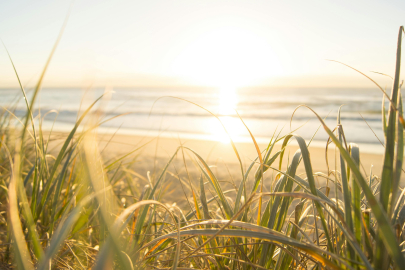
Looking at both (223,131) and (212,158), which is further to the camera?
(223,131)

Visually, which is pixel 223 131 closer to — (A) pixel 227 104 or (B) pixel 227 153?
(B) pixel 227 153

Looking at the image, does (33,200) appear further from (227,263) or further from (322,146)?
(322,146)

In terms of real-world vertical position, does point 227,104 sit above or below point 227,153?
above

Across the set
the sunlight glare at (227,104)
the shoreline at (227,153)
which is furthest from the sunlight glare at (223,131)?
the sunlight glare at (227,104)

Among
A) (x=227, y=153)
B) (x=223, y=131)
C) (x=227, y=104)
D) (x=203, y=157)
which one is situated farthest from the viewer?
(x=227, y=104)

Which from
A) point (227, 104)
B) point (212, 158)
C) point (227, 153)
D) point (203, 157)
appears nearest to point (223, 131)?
point (227, 153)

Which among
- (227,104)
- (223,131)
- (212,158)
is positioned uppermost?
(227,104)

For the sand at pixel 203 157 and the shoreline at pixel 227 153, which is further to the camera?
the shoreline at pixel 227 153

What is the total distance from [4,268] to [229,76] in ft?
164

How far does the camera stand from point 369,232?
0.69 m

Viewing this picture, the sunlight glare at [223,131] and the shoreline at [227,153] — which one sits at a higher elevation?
the sunlight glare at [223,131]

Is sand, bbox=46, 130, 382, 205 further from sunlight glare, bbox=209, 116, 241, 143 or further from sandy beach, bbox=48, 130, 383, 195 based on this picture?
sunlight glare, bbox=209, 116, 241, 143

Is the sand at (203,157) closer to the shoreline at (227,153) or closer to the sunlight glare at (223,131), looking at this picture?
the shoreline at (227,153)

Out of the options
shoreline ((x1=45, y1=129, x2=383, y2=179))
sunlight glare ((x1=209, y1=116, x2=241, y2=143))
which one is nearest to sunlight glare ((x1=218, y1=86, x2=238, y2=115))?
sunlight glare ((x1=209, y1=116, x2=241, y2=143))
